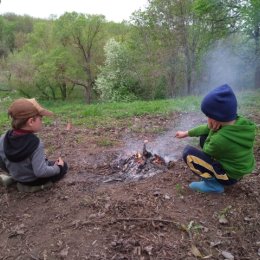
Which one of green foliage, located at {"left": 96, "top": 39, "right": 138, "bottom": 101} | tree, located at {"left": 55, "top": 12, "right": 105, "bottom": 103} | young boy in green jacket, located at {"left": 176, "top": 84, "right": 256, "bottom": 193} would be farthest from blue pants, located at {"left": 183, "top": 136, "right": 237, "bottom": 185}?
tree, located at {"left": 55, "top": 12, "right": 105, "bottom": 103}

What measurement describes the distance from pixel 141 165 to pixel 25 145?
149 cm

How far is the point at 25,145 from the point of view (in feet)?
11.8

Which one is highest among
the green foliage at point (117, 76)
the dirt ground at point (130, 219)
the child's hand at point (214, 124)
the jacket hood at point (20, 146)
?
the child's hand at point (214, 124)

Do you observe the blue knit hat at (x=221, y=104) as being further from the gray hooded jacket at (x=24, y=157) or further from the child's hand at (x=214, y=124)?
the gray hooded jacket at (x=24, y=157)

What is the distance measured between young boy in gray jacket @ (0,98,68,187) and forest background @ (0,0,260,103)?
42.9ft

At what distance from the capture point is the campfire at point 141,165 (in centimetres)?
429

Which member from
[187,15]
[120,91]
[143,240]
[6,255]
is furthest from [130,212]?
[187,15]

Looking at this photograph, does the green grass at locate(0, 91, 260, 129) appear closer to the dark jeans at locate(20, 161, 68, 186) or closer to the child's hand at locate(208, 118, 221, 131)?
the dark jeans at locate(20, 161, 68, 186)

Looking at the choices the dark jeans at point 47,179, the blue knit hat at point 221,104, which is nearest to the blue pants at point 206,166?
the blue knit hat at point 221,104

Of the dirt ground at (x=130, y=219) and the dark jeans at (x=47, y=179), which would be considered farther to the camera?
the dark jeans at (x=47, y=179)

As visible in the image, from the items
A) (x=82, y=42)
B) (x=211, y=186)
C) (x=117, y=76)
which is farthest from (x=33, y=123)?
(x=82, y=42)

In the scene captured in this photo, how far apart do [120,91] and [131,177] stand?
21.1 metres

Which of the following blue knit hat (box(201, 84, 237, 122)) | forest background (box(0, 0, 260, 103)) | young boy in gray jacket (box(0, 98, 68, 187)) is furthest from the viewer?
forest background (box(0, 0, 260, 103))

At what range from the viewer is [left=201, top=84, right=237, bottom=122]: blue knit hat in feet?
10.9
